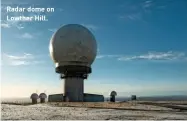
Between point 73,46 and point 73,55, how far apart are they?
1.70m

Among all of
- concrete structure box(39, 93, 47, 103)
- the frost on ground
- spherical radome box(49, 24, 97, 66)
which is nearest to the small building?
concrete structure box(39, 93, 47, 103)

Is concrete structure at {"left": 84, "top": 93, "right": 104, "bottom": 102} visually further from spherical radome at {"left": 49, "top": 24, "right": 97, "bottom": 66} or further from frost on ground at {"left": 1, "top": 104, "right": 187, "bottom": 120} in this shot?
frost on ground at {"left": 1, "top": 104, "right": 187, "bottom": 120}

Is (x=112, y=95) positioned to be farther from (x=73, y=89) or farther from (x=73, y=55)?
(x=73, y=55)

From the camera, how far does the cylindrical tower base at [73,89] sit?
54.6 metres

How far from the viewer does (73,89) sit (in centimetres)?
5488

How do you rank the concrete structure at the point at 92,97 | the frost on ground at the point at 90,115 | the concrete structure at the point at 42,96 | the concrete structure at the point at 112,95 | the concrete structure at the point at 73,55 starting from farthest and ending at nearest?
the concrete structure at the point at 112,95 < the concrete structure at the point at 42,96 < the concrete structure at the point at 92,97 < the concrete structure at the point at 73,55 < the frost on ground at the point at 90,115

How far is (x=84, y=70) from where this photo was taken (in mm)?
54594

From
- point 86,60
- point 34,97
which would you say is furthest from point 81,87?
point 34,97

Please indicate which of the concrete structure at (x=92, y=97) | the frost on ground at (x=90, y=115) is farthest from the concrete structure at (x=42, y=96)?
the frost on ground at (x=90, y=115)

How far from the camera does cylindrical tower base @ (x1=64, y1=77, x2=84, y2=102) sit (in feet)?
179

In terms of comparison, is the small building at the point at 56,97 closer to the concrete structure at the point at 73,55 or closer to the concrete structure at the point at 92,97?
the concrete structure at the point at 73,55

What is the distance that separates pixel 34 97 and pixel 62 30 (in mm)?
18146

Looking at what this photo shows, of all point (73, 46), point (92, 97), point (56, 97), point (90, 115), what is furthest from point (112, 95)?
point (90, 115)

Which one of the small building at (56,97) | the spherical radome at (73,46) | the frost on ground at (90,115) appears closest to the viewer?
the frost on ground at (90,115)
